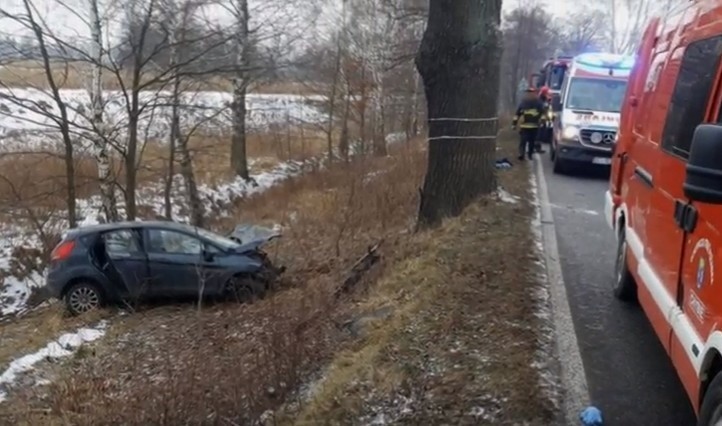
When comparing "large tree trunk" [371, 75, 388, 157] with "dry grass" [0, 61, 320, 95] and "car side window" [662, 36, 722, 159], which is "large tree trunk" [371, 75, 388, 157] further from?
"car side window" [662, 36, 722, 159]

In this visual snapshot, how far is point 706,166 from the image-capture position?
9.04 feet

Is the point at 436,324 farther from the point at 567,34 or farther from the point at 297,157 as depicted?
the point at 567,34

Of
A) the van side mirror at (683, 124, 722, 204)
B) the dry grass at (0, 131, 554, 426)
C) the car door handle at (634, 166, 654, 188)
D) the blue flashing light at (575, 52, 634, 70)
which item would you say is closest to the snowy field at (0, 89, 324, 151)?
the dry grass at (0, 131, 554, 426)

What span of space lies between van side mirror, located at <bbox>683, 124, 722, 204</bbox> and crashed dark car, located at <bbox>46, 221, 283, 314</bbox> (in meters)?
9.11

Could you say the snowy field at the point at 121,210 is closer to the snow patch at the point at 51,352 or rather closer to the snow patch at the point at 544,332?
the snow patch at the point at 51,352

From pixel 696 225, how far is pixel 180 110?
16.7 m

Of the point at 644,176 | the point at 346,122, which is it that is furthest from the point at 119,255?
the point at 346,122

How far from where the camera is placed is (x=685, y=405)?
14.8ft

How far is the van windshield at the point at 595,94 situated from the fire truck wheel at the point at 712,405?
1328 cm

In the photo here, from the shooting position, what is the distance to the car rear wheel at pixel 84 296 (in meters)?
11.4

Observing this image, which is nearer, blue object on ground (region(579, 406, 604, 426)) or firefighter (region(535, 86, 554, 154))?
blue object on ground (region(579, 406, 604, 426))

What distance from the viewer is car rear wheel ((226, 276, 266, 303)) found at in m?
11.3

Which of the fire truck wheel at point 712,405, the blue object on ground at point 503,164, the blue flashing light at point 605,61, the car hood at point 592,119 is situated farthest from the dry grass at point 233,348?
the blue flashing light at point 605,61

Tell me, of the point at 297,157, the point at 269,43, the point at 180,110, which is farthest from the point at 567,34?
the point at 180,110
